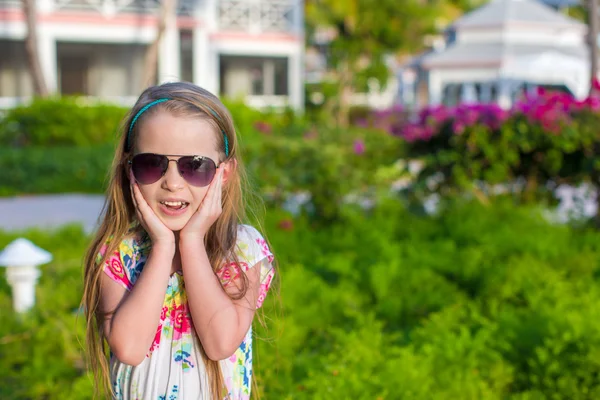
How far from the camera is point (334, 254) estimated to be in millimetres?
5125

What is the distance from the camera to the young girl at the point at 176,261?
1667mm

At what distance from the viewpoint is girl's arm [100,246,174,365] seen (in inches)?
64.6

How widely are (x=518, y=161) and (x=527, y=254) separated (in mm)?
1737

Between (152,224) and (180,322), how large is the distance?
0.83ft

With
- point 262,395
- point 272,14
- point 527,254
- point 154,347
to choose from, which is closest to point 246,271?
point 154,347

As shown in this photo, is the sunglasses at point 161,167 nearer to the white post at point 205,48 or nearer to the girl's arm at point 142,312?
the girl's arm at point 142,312

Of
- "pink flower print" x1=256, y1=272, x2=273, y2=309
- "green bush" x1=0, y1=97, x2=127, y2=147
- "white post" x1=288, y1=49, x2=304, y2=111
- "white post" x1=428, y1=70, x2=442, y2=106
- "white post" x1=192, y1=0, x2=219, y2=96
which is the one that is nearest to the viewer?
"pink flower print" x1=256, y1=272, x2=273, y2=309

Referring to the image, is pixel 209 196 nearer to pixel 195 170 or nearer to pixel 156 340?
pixel 195 170

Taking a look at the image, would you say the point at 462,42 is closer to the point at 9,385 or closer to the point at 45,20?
the point at 45,20

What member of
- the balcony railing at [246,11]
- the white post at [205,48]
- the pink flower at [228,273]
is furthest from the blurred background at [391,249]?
the balcony railing at [246,11]

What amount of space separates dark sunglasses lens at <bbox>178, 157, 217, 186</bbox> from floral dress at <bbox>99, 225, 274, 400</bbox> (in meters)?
0.22

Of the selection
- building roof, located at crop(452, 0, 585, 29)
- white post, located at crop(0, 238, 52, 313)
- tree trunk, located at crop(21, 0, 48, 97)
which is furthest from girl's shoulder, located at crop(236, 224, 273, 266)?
building roof, located at crop(452, 0, 585, 29)

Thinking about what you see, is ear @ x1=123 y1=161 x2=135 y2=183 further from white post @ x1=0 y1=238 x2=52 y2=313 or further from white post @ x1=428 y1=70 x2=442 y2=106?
white post @ x1=428 y1=70 x2=442 y2=106

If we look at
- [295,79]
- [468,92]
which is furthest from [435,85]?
[295,79]
